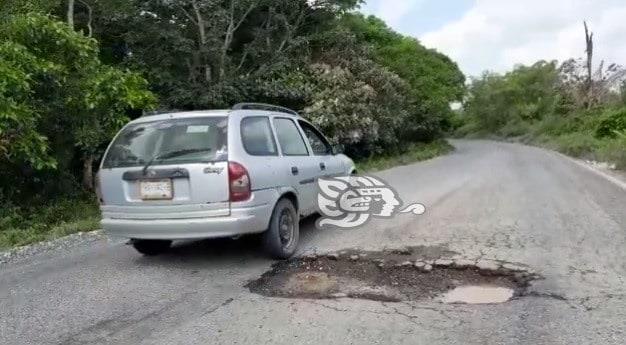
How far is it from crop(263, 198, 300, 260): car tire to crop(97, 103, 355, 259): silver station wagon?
0.03 feet

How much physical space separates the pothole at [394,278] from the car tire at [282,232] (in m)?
0.14

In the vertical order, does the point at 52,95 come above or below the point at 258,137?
above

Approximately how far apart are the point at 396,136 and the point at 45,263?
73.8 ft

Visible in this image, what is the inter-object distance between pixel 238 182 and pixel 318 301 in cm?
143

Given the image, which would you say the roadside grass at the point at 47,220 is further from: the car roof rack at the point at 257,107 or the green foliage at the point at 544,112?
the green foliage at the point at 544,112

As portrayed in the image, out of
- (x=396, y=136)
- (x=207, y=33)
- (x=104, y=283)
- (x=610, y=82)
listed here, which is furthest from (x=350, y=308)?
(x=610, y=82)

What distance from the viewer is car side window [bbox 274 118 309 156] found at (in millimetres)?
6559

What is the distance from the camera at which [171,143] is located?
571 centimetres

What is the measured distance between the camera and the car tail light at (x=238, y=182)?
5395 millimetres

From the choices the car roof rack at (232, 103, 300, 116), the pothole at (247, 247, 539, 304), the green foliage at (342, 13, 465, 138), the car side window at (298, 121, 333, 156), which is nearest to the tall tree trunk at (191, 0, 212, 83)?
the car side window at (298, 121, 333, 156)

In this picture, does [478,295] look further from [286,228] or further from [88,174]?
[88,174]

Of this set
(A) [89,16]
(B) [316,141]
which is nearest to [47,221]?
(A) [89,16]

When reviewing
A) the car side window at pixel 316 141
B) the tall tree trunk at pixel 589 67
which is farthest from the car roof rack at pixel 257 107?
the tall tree trunk at pixel 589 67

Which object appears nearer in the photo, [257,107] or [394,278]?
[394,278]
